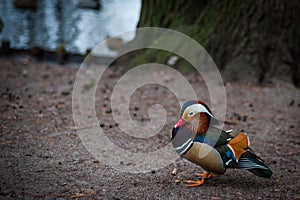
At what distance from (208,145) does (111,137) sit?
156 centimetres

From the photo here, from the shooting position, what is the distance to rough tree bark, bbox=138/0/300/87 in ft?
20.9

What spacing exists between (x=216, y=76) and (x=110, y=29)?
14.0 feet

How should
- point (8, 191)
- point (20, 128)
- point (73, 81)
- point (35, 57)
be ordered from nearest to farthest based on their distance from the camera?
point (8, 191) → point (20, 128) → point (73, 81) → point (35, 57)

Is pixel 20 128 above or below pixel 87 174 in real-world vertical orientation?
below

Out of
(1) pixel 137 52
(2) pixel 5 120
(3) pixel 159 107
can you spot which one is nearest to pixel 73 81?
(1) pixel 137 52

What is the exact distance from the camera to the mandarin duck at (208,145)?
10.9ft

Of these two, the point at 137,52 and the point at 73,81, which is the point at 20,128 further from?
the point at 137,52

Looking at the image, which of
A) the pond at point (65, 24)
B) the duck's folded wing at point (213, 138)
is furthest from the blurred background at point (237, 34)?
the duck's folded wing at point (213, 138)

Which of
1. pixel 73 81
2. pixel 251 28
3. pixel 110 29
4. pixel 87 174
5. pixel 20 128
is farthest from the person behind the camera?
pixel 110 29

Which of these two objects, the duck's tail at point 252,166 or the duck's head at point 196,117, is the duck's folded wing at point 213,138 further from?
the duck's tail at point 252,166

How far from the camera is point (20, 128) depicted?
4.54 metres

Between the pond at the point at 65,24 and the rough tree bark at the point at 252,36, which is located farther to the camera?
the pond at the point at 65,24

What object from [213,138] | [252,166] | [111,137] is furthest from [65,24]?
[252,166]

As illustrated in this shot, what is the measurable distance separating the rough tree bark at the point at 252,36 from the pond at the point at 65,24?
262cm
